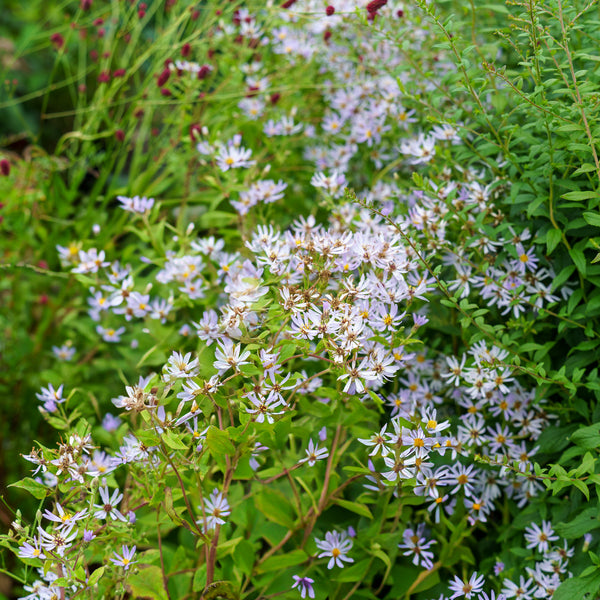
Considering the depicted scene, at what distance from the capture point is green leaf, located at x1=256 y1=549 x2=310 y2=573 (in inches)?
45.4

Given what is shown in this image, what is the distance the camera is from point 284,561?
1.16m

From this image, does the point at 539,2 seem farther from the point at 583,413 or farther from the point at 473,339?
the point at 583,413

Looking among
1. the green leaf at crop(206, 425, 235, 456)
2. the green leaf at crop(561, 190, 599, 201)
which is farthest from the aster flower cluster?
the green leaf at crop(561, 190, 599, 201)

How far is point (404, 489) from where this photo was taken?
1191 mm

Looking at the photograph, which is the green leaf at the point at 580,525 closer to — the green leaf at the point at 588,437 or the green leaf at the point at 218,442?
the green leaf at the point at 588,437

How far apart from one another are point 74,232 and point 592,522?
1.58 meters

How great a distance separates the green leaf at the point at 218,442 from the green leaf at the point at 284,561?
258 mm

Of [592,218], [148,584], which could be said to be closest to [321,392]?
[148,584]

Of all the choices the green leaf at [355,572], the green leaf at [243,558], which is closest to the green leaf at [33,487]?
the green leaf at [243,558]

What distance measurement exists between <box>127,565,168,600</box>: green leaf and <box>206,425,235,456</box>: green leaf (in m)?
0.28

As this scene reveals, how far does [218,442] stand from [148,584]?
1.07 feet

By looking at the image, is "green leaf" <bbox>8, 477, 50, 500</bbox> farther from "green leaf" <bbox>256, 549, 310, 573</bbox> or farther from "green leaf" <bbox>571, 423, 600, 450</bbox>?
"green leaf" <bbox>571, 423, 600, 450</bbox>

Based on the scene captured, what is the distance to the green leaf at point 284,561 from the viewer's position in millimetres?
1154

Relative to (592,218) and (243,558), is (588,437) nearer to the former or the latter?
(592,218)
